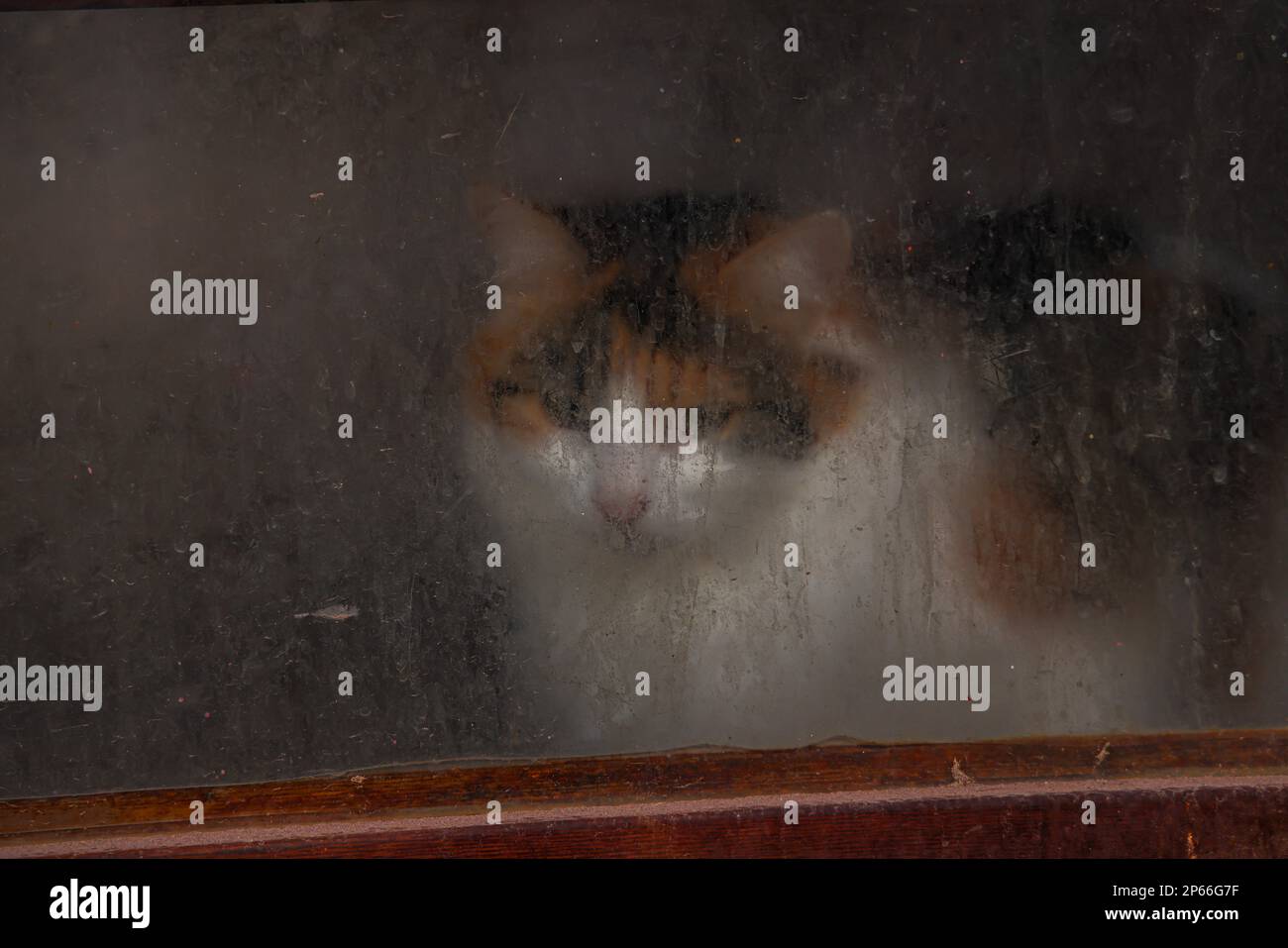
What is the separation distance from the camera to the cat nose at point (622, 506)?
9.33ft

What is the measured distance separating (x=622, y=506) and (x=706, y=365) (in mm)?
608

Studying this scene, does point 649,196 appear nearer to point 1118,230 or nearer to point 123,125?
point 1118,230

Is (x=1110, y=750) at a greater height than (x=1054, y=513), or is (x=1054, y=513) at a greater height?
(x=1054, y=513)

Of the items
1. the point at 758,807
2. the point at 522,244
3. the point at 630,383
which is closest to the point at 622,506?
the point at 630,383

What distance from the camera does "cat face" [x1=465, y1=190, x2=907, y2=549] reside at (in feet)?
9.30

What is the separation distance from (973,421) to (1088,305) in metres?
0.60

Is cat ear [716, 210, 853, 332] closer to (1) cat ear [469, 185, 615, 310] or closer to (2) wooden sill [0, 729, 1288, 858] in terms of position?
(1) cat ear [469, 185, 615, 310]

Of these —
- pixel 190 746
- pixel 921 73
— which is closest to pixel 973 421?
pixel 921 73

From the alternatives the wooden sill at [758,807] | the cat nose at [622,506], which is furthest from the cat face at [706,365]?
the wooden sill at [758,807]

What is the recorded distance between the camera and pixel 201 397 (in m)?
2.88

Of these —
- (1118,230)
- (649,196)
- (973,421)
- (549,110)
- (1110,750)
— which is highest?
(549,110)

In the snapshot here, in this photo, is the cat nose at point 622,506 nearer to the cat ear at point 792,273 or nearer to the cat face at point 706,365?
the cat face at point 706,365

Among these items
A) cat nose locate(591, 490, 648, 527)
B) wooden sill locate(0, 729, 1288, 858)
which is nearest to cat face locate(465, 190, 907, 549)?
cat nose locate(591, 490, 648, 527)

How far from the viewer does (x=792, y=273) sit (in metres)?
2.84
